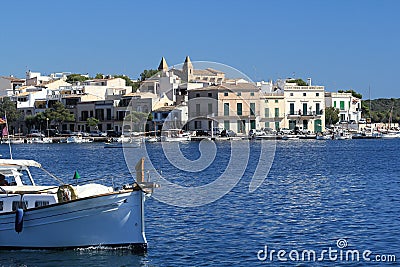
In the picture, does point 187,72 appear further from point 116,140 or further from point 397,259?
point 397,259

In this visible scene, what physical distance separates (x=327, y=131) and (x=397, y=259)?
98.8m

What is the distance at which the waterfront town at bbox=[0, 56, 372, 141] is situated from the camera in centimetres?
10525

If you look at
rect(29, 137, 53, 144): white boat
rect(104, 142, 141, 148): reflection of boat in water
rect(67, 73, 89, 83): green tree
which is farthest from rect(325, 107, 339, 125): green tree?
rect(67, 73, 89, 83): green tree

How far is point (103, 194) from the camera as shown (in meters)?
20.4

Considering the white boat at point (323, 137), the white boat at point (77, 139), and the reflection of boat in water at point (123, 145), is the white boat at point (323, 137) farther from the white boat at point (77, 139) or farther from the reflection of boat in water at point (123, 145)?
the white boat at point (77, 139)

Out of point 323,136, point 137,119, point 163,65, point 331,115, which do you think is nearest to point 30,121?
point 137,119

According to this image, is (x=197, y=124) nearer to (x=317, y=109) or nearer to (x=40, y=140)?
(x=317, y=109)

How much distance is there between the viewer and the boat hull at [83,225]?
20.5m

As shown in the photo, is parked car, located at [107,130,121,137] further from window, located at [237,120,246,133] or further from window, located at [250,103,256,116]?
window, located at [250,103,256,116]

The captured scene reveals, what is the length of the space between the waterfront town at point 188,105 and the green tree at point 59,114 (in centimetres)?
95

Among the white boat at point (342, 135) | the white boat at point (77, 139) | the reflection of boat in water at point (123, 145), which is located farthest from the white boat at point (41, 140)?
the white boat at point (342, 135)

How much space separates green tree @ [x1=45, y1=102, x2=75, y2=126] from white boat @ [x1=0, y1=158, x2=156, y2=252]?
3732 inches

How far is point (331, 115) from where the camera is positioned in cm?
11962

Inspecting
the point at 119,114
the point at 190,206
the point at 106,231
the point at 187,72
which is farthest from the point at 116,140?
the point at 106,231
